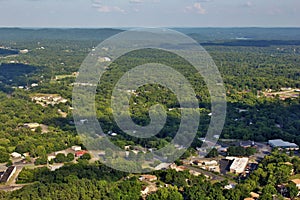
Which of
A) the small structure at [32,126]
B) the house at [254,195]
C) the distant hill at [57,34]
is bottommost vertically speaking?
the small structure at [32,126]

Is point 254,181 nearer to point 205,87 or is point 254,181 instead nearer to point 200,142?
point 200,142

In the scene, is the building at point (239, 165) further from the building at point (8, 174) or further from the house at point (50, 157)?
the building at point (8, 174)

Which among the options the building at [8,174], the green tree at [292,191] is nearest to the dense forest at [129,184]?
the green tree at [292,191]

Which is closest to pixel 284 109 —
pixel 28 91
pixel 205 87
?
pixel 205 87

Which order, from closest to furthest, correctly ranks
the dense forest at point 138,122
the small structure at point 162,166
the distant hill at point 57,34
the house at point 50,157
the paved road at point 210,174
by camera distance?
1. the dense forest at point 138,122
2. the paved road at point 210,174
3. the small structure at point 162,166
4. the house at point 50,157
5. the distant hill at point 57,34

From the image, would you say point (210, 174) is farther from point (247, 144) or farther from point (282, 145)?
point (282, 145)

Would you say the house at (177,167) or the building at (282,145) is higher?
the building at (282,145)
